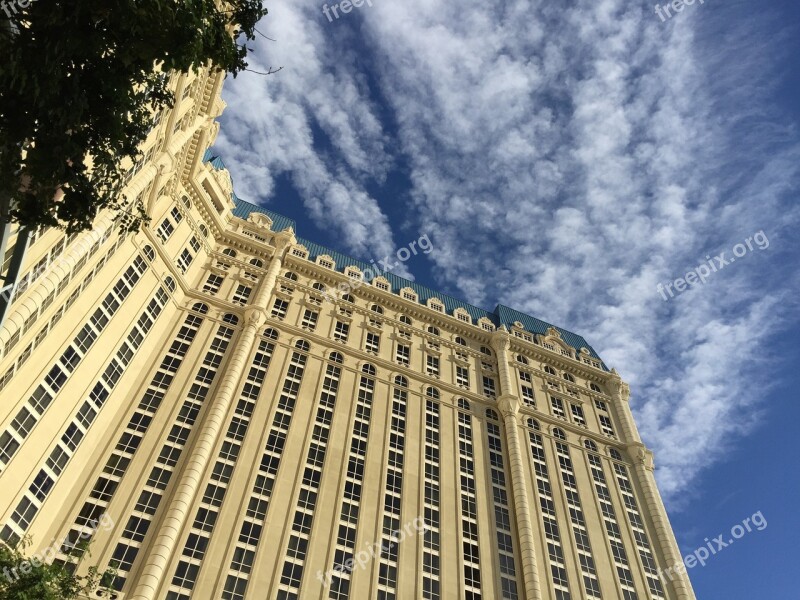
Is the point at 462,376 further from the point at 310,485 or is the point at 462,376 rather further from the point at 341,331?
the point at 310,485

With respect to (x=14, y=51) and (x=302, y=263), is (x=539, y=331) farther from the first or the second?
(x=14, y=51)

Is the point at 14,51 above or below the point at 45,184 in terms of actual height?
above

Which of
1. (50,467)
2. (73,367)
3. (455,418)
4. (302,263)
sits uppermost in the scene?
(302,263)

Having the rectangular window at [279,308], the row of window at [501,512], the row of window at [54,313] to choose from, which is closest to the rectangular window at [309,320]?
the rectangular window at [279,308]

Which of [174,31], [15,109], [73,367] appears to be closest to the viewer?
[15,109]

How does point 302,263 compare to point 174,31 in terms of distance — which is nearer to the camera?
point 174,31

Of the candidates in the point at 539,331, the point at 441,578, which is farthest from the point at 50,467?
the point at 539,331

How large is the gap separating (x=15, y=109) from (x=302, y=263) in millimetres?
59484

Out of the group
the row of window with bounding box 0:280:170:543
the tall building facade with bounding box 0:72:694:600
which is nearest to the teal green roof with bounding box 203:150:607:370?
the tall building facade with bounding box 0:72:694:600

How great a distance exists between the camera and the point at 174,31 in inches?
588

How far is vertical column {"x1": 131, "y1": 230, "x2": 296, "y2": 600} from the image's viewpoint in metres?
39.8

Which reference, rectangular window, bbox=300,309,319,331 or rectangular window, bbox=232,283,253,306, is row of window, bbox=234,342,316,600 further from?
rectangular window, bbox=232,283,253,306

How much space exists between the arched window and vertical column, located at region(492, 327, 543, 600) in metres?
14.8

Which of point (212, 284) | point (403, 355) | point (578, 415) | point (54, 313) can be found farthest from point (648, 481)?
point (54, 313)
